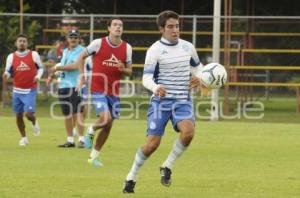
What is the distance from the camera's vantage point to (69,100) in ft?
58.9

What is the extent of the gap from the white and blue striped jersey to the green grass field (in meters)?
1.21

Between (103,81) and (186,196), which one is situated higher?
(103,81)

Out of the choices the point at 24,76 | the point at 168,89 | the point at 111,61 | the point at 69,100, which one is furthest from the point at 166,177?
the point at 24,76

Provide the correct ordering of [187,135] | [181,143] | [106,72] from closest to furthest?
[187,135]
[181,143]
[106,72]

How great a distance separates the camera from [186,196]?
34.6 feet

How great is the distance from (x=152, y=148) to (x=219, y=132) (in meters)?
10.5

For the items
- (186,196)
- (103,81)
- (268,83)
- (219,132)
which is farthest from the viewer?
(268,83)

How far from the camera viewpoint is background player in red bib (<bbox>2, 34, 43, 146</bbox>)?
18109 millimetres

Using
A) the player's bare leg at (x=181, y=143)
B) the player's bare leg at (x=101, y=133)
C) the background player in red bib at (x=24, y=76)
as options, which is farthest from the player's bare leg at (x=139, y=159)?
the background player in red bib at (x=24, y=76)

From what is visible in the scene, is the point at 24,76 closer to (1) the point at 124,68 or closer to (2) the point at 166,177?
(1) the point at 124,68

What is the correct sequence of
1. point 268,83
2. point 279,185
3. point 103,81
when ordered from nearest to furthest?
1. point 279,185
2. point 103,81
3. point 268,83

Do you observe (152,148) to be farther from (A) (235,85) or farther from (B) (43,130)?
(A) (235,85)

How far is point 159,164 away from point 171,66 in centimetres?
340

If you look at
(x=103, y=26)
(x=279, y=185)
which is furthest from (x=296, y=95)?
(x=279, y=185)
